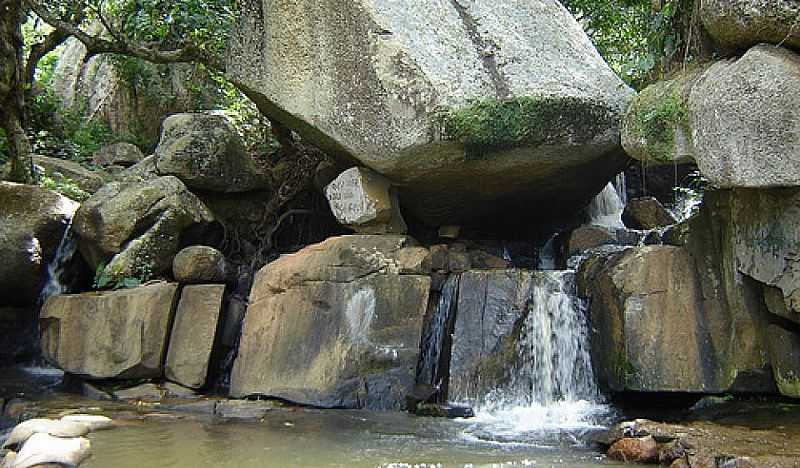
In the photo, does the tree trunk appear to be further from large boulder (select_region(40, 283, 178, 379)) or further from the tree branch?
large boulder (select_region(40, 283, 178, 379))

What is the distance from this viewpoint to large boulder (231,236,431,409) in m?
7.75

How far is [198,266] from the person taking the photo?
900 cm

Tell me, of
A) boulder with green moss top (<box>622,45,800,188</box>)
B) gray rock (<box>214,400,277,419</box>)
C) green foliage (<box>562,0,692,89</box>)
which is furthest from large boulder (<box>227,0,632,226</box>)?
gray rock (<box>214,400,277,419</box>)

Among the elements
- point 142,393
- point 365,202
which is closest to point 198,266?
point 142,393

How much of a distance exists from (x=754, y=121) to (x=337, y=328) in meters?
4.17

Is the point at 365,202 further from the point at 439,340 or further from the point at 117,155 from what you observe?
the point at 117,155

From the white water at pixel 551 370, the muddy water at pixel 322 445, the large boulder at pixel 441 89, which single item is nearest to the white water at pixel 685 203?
the large boulder at pixel 441 89

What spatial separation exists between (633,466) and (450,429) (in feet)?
5.42

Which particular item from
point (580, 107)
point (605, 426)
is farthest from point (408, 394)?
point (580, 107)

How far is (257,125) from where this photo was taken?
11945mm

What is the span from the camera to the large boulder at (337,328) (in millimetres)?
7754

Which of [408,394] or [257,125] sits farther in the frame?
[257,125]

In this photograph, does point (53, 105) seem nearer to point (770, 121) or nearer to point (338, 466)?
point (338, 466)

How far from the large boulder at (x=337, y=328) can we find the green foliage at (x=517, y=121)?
4.51ft
